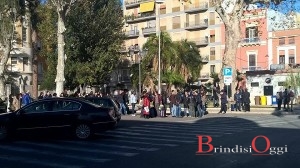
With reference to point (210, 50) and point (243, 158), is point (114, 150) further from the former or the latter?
point (210, 50)

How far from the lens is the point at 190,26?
232ft

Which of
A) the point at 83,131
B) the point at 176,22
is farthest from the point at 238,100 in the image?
the point at 176,22

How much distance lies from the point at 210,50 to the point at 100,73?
25.8 meters

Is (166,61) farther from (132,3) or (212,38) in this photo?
(132,3)

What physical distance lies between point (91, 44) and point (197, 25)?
86.8ft

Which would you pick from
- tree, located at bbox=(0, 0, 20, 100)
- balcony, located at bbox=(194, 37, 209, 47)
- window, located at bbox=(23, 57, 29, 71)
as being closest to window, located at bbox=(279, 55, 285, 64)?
balcony, located at bbox=(194, 37, 209, 47)

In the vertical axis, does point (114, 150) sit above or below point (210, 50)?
below

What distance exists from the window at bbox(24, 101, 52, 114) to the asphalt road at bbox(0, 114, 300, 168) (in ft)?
3.03

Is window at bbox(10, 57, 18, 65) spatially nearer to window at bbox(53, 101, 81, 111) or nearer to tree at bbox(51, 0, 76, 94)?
tree at bbox(51, 0, 76, 94)

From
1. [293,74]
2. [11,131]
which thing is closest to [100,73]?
[293,74]

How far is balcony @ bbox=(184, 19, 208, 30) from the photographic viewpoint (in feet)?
227

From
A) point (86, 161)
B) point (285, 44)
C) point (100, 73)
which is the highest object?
point (285, 44)

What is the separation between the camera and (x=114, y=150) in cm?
1302

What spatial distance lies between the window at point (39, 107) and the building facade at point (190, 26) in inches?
1972
